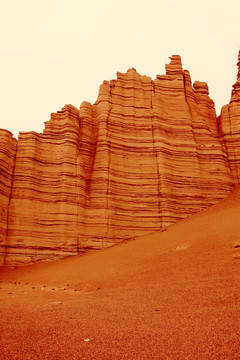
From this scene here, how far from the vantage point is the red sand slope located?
9.36 feet

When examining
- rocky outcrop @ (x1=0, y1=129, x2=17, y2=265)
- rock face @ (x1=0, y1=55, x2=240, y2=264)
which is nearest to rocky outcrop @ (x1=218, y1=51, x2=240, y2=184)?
rock face @ (x1=0, y1=55, x2=240, y2=264)

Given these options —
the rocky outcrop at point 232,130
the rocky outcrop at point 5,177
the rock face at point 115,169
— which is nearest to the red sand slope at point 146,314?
the rock face at point 115,169

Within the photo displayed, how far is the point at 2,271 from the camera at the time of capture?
1423cm

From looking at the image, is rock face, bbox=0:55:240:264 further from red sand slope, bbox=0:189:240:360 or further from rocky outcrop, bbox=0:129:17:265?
red sand slope, bbox=0:189:240:360

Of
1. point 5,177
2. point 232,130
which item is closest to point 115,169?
point 5,177

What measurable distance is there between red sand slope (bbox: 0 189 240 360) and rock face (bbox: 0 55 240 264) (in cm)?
714

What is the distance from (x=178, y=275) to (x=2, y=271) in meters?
10.8

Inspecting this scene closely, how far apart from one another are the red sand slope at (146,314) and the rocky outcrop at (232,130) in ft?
44.5

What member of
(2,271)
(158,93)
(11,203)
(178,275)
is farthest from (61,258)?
(158,93)

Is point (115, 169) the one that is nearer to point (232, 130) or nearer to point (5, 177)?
point (5, 177)

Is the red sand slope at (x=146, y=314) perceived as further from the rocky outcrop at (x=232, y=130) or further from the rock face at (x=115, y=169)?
the rocky outcrop at (x=232, y=130)

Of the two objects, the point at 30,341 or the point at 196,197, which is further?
the point at 196,197

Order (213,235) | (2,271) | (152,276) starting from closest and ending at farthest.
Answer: (152,276) < (213,235) < (2,271)

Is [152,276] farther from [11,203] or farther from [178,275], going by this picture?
[11,203]
